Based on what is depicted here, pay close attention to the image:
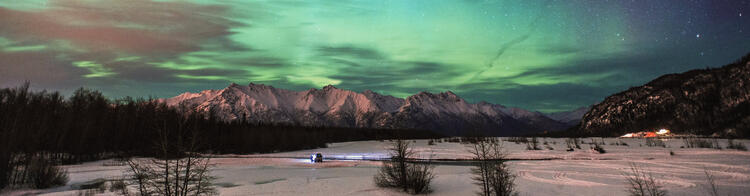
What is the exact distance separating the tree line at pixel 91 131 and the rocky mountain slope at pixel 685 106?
41151 mm

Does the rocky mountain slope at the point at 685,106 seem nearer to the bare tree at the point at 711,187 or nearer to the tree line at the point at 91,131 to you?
the bare tree at the point at 711,187

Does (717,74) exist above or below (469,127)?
above

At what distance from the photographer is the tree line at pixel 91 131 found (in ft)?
46.9

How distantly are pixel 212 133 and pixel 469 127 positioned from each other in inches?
1499

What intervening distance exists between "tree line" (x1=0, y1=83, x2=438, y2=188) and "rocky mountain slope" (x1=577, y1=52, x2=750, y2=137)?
1620 inches

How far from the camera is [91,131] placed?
26.2 m

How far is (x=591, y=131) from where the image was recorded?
61719 mm

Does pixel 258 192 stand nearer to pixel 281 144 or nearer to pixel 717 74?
pixel 281 144

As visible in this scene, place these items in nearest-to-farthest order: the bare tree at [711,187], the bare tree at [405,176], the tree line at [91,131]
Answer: the bare tree at [711,187] → the bare tree at [405,176] → the tree line at [91,131]

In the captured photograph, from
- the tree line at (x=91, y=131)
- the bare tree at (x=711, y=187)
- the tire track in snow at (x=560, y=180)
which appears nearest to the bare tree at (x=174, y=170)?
the tree line at (x=91, y=131)

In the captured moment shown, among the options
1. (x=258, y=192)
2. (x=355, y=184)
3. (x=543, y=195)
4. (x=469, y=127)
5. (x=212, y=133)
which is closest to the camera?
(x=469, y=127)

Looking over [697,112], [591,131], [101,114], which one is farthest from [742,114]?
[101,114]

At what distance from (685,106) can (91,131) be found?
70.7m

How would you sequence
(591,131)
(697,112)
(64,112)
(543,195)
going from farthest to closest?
(591,131) < (697,112) < (64,112) < (543,195)
